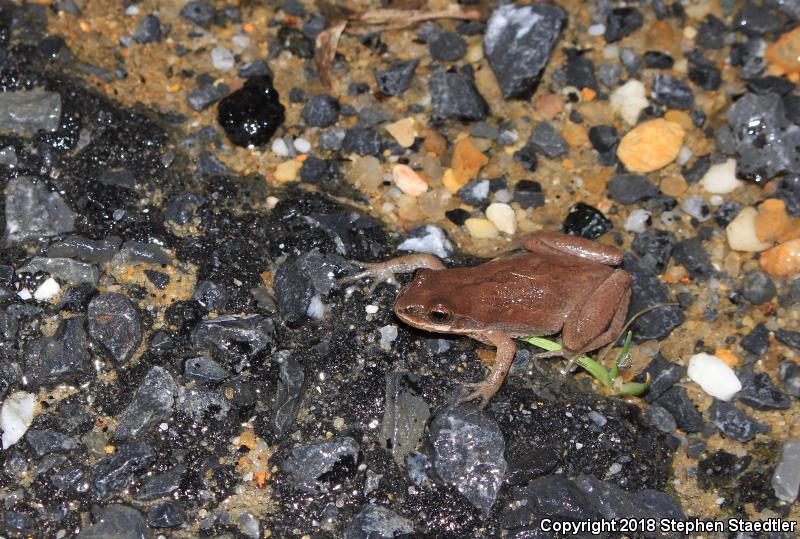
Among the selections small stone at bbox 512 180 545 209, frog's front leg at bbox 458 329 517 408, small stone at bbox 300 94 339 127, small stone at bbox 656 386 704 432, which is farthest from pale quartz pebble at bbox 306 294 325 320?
small stone at bbox 656 386 704 432

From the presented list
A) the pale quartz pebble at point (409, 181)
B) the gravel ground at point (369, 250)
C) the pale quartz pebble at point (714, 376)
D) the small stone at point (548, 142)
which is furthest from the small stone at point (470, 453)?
the small stone at point (548, 142)

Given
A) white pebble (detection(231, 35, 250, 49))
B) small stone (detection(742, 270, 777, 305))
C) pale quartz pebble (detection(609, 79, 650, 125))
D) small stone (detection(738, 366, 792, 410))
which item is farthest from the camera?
white pebble (detection(231, 35, 250, 49))

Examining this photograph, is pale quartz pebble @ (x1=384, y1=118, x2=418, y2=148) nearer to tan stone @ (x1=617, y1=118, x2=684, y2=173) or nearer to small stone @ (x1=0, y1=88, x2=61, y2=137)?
tan stone @ (x1=617, y1=118, x2=684, y2=173)

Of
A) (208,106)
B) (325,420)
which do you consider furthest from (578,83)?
(325,420)

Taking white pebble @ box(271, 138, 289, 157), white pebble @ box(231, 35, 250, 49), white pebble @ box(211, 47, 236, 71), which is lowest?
white pebble @ box(271, 138, 289, 157)

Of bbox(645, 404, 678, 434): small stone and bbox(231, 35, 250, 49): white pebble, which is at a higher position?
bbox(231, 35, 250, 49): white pebble

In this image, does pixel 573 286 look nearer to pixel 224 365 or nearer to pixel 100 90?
pixel 224 365
